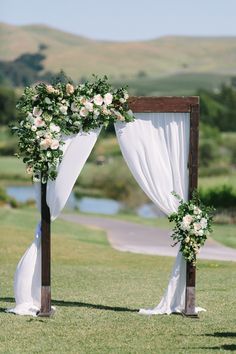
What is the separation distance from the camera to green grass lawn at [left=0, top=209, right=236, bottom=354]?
1093cm

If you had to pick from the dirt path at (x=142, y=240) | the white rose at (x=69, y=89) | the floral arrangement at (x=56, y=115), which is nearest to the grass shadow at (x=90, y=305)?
the floral arrangement at (x=56, y=115)

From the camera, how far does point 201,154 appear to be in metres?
76.2

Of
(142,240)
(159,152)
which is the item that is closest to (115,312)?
(159,152)

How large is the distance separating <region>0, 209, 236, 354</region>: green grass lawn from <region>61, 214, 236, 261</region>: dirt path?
1.82 meters

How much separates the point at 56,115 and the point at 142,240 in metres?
15.2

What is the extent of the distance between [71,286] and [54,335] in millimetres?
5031

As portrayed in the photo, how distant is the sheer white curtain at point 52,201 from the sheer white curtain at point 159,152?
21.7 inches

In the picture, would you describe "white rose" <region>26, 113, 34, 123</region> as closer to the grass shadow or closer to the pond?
the grass shadow

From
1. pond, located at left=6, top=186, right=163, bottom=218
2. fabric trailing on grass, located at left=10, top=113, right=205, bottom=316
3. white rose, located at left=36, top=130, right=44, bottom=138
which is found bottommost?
→ pond, located at left=6, top=186, right=163, bottom=218

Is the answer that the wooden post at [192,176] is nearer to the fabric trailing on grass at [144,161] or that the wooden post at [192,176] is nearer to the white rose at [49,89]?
the fabric trailing on grass at [144,161]

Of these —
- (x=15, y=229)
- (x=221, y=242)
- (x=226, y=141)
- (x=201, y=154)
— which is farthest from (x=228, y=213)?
(x=226, y=141)

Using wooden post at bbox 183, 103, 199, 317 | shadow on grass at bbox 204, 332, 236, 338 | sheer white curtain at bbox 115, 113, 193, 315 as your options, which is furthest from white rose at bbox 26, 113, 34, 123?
shadow on grass at bbox 204, 332, 236, 338

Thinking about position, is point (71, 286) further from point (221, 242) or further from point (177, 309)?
point (221, 242)

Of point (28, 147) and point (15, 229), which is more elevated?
point (28, 147)
